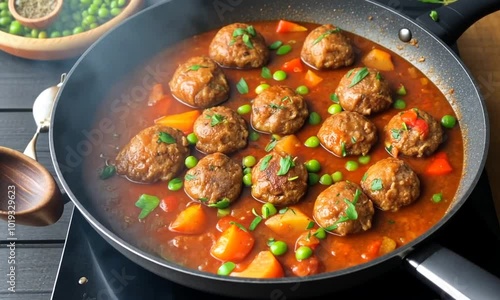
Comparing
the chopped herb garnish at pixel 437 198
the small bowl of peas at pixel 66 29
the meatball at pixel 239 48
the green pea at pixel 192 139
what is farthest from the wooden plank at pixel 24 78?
the chopped herb garnish at pixel 437 198

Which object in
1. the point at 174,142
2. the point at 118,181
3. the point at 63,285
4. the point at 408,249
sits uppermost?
the point at 408,249

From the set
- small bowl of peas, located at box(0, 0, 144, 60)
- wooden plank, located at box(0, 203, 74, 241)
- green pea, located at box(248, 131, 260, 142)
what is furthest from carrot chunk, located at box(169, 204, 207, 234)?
small bowl of peas, located at box(0, 0, 144, 60)

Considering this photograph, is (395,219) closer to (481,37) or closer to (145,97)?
(145,97)

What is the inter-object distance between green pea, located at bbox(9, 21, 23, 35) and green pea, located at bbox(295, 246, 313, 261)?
9.94 ft

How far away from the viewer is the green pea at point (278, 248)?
294 cm

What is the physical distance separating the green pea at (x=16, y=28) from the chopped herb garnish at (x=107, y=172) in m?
1.83

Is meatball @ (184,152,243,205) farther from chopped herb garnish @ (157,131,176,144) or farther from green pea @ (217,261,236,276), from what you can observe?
green pea @ (217,261,236,276)

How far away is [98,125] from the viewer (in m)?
3.69

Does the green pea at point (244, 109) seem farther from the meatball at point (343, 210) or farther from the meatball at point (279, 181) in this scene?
the meatball at point (343, 210)

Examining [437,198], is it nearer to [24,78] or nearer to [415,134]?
[415,134]

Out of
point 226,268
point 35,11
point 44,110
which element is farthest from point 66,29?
point 226,268

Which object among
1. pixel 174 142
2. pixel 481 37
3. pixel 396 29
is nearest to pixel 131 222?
pixel 174 142

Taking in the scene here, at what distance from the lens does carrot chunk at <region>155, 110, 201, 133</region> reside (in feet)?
11.9

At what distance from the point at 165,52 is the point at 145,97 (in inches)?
20.4
